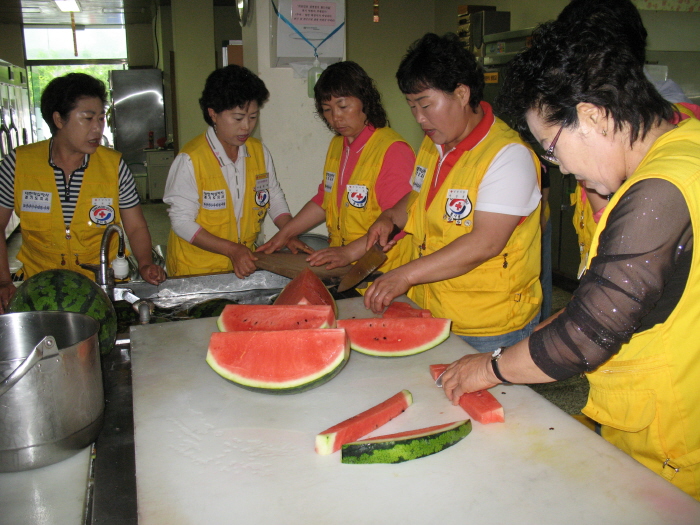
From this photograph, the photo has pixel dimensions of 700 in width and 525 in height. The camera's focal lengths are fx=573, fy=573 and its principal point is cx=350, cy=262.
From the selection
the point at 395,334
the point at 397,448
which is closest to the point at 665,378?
the point at 397,448

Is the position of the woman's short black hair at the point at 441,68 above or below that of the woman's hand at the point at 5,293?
above

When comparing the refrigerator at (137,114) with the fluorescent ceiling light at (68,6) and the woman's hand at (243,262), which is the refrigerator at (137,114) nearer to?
the fluorescent ceiling light at (68,6)

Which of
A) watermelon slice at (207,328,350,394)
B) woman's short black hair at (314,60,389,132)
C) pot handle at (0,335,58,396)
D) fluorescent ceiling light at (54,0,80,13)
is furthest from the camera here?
fluorescent ceiling light at (54,0,80,13)

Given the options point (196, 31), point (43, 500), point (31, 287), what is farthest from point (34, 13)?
point (43, 500)

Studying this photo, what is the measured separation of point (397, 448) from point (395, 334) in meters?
0.60

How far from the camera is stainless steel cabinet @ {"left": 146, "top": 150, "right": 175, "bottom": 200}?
439 inches

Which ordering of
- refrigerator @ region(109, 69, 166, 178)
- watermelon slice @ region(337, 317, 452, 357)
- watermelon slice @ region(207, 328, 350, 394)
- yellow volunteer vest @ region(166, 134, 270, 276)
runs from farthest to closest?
refrigerator @ region(109, 69, 166, 178) < yellow volunteer vest @ region(166, 134, 270, 276) < watermelon slice @ region(337, 317, 452, 357) < watermelon slice @ region(207, 328, 350, 394)

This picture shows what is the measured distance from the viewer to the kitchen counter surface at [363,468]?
1.08 meters

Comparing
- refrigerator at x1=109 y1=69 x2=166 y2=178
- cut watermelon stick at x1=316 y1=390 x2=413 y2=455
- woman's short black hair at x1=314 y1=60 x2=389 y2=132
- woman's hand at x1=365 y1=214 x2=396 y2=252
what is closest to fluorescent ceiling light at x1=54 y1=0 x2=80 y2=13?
refrigerator at x1=109 y1=69 x2=166 y2=178

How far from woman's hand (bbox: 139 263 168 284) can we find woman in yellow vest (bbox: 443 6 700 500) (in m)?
1.66

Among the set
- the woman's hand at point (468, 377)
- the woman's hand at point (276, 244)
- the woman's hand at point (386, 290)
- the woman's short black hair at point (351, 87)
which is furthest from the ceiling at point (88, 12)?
the woman's hand at point (468, 377)

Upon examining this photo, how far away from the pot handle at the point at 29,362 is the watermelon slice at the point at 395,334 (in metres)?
0.84

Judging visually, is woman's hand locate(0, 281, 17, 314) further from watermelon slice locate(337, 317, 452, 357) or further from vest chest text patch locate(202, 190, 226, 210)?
watermelon slice locate(337, 317, 452, 357)

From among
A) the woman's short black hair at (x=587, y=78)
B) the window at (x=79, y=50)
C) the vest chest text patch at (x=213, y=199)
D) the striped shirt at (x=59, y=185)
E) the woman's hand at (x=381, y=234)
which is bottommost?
the woman's hand at (x=381, y=234)
